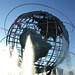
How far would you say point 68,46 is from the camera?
29.8ft

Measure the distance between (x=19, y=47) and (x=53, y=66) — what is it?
9.40ft

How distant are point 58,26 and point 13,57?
419 cm

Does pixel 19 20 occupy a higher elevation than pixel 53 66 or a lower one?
higher

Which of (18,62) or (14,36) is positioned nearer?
(18,62)

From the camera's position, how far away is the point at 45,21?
912cm

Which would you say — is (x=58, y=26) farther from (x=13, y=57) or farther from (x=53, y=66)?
(x=13, y=57)

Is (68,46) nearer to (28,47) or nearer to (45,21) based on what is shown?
(45,21)

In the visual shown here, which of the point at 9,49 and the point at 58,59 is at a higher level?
the point at 9,49

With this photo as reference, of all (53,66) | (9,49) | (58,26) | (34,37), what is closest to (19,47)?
(9,49)

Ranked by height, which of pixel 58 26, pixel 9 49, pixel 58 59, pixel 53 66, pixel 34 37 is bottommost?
pixel 53 66

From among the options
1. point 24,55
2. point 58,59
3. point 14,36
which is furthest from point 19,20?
point 58,59

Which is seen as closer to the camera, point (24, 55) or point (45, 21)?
point (24, 55)

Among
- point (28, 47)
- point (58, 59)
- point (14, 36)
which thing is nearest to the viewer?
point (28, 47)

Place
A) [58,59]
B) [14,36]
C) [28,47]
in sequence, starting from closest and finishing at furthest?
[28,47]
[58,59]
[14,36]
